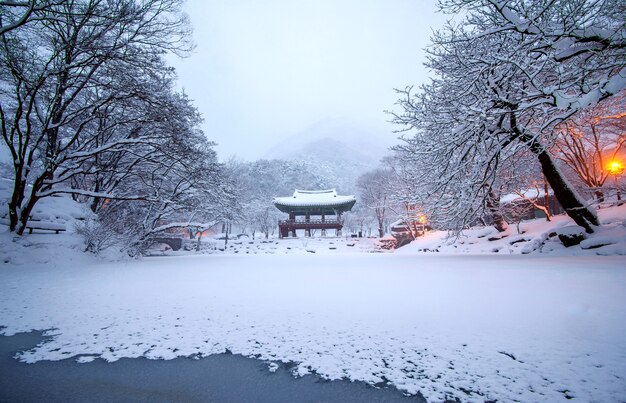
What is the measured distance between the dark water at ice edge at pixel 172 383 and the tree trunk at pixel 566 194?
25.2ft

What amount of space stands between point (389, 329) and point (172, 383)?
1.59 metres

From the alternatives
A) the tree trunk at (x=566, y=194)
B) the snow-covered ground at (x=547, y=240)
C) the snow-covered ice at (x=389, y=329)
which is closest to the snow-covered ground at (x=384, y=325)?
the snow-covered ice at (x=389, y=329)

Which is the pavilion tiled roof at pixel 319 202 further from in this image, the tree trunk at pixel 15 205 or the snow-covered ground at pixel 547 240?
the tree trunk at pixel 15 205

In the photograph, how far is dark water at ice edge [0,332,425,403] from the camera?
132cm

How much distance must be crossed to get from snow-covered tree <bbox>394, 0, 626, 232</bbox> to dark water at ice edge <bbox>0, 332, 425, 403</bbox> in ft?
15.6

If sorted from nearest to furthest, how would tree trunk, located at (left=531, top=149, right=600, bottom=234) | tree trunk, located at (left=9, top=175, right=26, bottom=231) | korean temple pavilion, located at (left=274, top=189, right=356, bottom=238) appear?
1. tree trunk, located at (left=531, top=149, right=600, bottom=234)
2. tree trunk, located at (left=9, top=175, right=26, bottom=231)
3. korean temple pavilion, located at (left=274, top=189, right=356, bottom=238)

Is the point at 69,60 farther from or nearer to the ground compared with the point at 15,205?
farther from the ground

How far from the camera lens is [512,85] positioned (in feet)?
14.9

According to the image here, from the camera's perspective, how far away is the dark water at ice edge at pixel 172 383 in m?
1.32

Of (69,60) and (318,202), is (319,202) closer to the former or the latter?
(318,202)

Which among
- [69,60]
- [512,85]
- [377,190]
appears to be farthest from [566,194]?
[377,190]

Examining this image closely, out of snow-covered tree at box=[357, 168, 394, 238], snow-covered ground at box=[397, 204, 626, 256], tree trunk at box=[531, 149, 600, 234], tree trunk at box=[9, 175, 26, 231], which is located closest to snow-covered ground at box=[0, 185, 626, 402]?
snow-covered ground at box=[397, 204, 626, 256]

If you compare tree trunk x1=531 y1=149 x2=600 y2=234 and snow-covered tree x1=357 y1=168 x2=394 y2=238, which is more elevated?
snow-covered tree x1=357 y1=168 x2=394 y2=238

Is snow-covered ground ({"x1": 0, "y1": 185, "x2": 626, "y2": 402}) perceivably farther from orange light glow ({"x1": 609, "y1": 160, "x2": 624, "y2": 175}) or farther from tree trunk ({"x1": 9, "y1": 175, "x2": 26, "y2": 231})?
orange light glow ({"x1": 609, "y1": 160, "x2": 624, "y2": 175})
